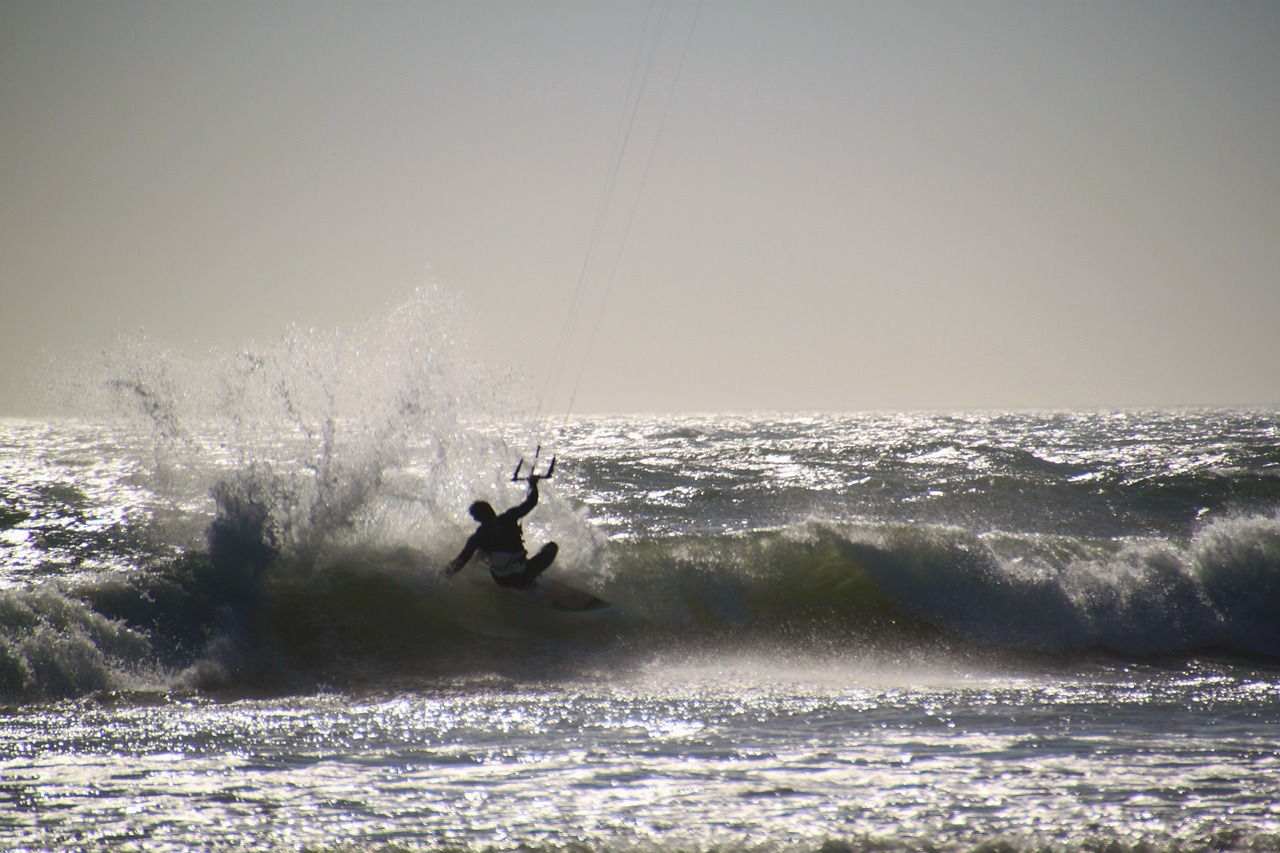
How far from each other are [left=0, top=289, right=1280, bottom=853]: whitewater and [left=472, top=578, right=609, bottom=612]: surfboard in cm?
26

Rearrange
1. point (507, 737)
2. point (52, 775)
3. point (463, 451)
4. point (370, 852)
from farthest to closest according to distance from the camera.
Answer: point (463, 451) < point (507, 737) < point (52, 775) < point (370, 852)

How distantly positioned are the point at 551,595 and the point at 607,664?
1.41 m

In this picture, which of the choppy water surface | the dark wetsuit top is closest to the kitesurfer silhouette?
the dark wetsuit top

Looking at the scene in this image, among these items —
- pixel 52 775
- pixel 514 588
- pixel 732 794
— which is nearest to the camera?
pixel 732 794

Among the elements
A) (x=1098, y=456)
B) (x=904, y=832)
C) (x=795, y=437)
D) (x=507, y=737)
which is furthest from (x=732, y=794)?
(x=795, y=437)

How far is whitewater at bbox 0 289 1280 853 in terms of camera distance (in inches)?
220

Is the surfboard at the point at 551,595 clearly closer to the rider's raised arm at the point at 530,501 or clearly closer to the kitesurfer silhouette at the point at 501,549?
the kitesurfer silhouette at the point at 501,549

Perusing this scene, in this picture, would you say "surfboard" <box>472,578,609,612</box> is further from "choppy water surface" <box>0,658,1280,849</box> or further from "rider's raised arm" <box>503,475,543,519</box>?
"choppy water surface" <box>0,658,1280,849</box>

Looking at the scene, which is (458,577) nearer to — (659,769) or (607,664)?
(607,664)

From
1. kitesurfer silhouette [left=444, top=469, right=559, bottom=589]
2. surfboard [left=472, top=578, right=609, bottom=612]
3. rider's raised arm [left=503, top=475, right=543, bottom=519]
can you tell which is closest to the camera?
rider's raised arm [left=503, top=475, right=543, bottom=519]

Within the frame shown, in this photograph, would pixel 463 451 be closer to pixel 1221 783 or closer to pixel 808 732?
pixel 808 732

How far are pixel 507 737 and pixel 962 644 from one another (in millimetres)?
6924

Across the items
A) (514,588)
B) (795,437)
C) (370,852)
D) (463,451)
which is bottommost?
(370,852)

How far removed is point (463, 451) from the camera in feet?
56.9
